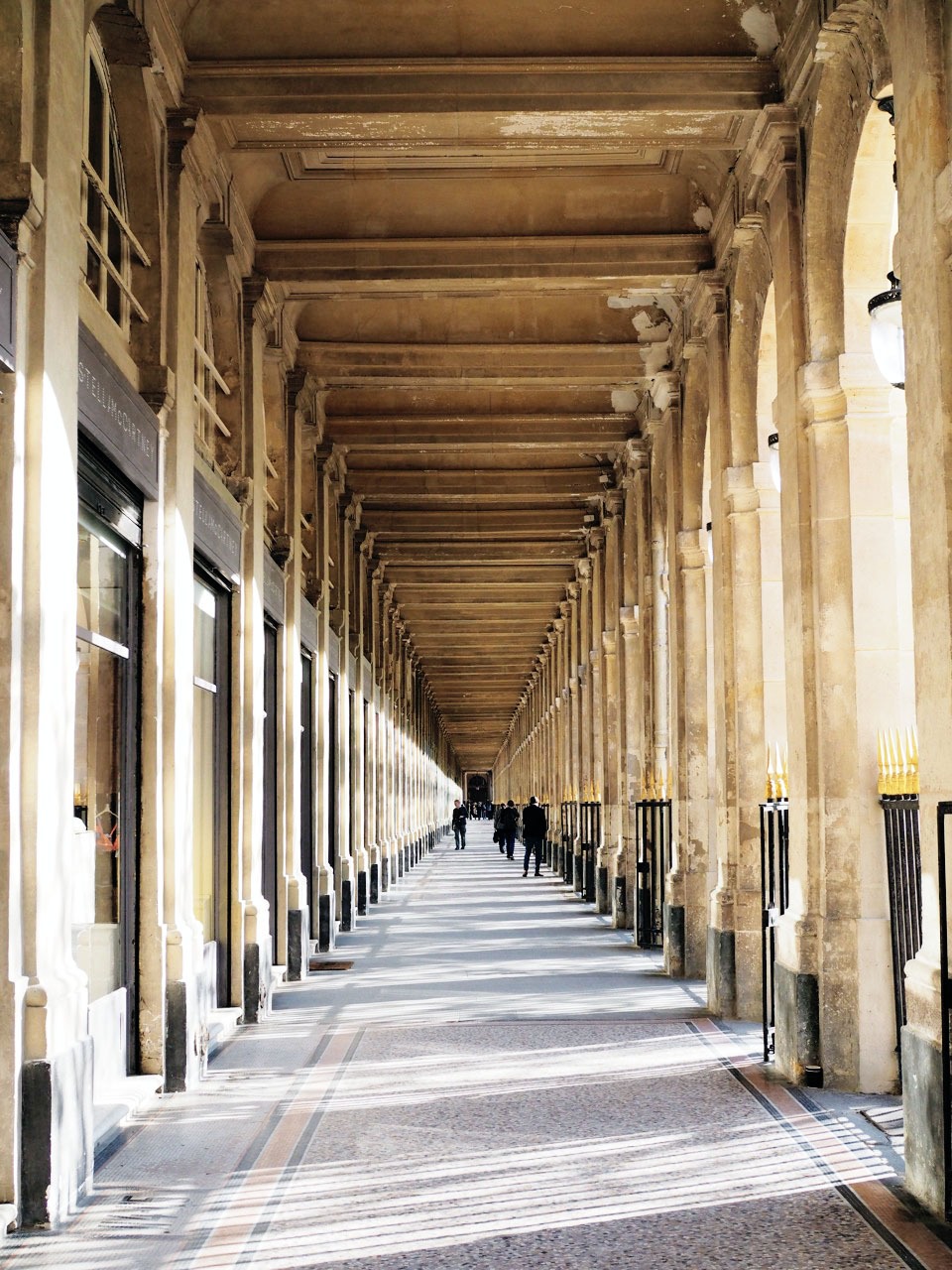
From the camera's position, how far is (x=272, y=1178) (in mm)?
6137

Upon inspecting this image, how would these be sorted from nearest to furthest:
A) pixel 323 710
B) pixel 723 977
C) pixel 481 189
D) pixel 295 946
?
pixel 723 977 → pixel 481 189 → pixel 295 946 → pixel 323 710

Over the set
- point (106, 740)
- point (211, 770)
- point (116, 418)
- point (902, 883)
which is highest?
point (116, 418)

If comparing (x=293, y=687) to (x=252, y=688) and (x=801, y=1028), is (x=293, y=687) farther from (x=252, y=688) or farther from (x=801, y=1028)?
(x=801, y=1028)

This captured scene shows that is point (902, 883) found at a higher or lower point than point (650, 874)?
higher

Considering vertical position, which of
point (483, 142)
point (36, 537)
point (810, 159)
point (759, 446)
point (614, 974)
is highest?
point (483, 142)

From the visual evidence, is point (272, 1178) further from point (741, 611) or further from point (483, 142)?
point (483, 142)

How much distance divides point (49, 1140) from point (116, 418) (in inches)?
139

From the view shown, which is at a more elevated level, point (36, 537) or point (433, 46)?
point (433, 46)

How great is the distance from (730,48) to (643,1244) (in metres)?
7.17

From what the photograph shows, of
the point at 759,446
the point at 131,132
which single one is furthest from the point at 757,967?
the point at 131,132

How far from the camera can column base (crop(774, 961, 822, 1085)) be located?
7.98 m

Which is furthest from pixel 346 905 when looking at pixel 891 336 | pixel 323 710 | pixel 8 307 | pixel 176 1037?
pixel 8 307

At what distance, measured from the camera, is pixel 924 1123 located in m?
5.61

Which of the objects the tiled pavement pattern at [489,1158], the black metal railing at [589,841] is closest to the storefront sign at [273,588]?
the tiled pavement pattern at [489,1158]
